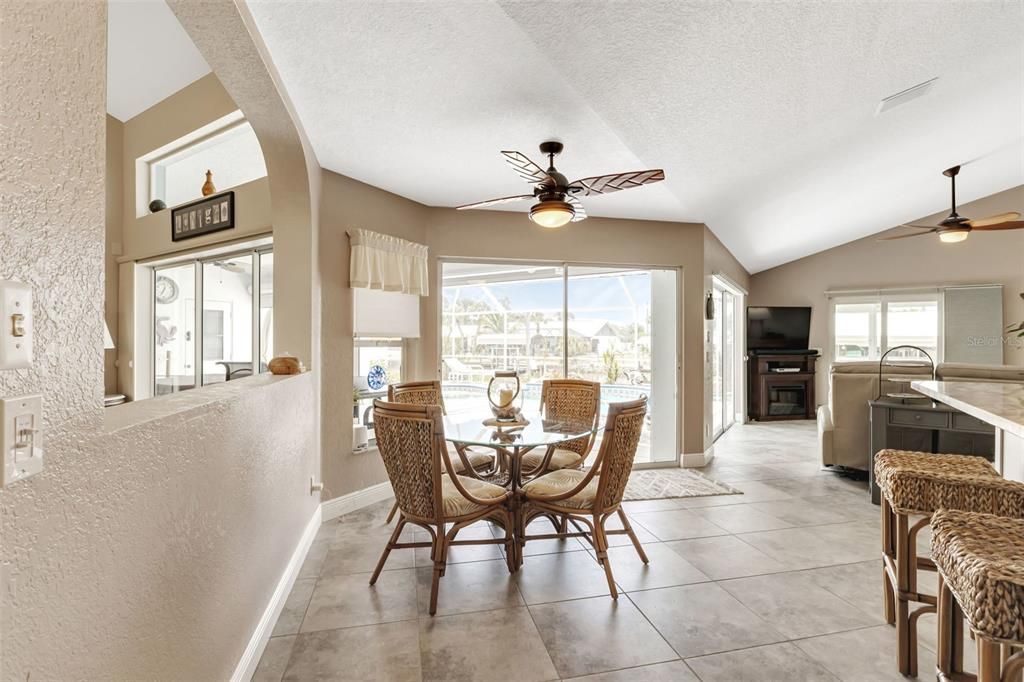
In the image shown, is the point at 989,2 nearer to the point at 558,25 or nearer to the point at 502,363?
the point at 558,25

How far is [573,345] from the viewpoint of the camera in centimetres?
481

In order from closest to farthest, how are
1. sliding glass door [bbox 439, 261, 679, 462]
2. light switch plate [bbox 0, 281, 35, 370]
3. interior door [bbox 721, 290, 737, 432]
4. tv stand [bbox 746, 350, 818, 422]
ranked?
light switch plate [bbox 0, 281, 35, 370]
sliding glass door [bbox 439, 261, 679, 462]
interior door [bbox 721, 290, 737, 432]
tv stand [bbox 746, 350, 818, 422]

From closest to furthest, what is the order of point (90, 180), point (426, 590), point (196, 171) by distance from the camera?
point (90, 180) → point (426, 590) → point (196, 171)

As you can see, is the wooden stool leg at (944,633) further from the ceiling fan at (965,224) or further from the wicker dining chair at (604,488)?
the ceiling fan at (965,224)

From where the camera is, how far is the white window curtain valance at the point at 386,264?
3598 mm

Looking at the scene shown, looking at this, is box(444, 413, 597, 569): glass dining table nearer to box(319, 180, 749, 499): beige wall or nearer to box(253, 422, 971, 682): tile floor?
box(253, 422, 971, 682): tile floor

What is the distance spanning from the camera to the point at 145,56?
387cm

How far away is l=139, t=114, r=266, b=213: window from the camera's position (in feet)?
12.9

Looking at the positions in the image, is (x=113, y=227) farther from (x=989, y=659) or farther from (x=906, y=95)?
(x=906, y=95)

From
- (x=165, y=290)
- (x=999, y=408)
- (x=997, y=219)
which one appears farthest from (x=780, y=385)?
(x=165, y=290)

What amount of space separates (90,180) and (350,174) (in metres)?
2.87

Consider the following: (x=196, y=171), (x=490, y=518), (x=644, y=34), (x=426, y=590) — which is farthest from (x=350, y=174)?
(x=426, y=590)

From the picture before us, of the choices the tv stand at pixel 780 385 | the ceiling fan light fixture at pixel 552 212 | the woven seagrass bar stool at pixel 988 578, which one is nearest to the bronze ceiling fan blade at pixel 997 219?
the tv stand at pixel 780 385

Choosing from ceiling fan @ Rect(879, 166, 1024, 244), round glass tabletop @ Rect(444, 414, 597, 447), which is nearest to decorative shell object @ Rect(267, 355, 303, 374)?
round glass tabletop @ Rect(444, 414, 597, 447)
